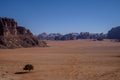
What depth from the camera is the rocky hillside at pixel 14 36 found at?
85125mm

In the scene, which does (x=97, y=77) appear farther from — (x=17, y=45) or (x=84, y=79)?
(x=17, y=45)

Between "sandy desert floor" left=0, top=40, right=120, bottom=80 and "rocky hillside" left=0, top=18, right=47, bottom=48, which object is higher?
"rocky hillside" left=0, top=18, right=47, bottom=48

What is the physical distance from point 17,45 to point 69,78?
2626 inches

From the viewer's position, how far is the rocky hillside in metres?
85.1

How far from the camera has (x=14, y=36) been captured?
9362 centimetres

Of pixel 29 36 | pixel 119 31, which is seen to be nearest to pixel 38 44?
pixel 29 36

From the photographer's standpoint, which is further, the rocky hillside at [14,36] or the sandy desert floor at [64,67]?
the rocky hillside at [14,36]

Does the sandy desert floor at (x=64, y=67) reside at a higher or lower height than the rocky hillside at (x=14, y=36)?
lower

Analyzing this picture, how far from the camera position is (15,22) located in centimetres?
10194

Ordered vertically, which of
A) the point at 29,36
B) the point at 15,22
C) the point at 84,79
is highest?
the point at 15,22

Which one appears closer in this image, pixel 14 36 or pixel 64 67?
pixel 64 67

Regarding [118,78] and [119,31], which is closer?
[118,78]

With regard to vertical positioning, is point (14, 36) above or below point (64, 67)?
above

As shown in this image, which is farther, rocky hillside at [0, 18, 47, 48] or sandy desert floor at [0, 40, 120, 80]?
rocky hillside at [0, 18, 47, 48]
